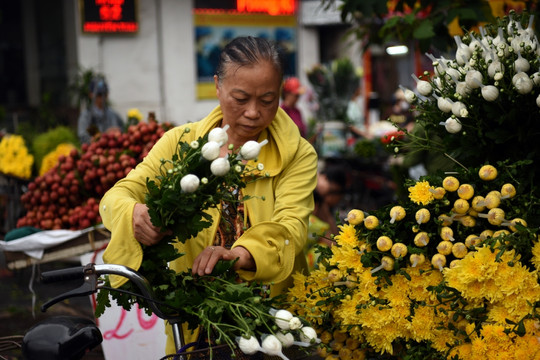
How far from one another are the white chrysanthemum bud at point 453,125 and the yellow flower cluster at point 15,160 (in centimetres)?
455

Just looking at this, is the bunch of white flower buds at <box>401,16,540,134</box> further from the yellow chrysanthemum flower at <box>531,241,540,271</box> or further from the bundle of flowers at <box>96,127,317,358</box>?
the bundle of flowers at <box>96,127,317,358</box>

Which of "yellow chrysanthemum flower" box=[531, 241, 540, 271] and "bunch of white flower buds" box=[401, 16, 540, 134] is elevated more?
"bunch of white flower buds" box=[401, 16, 540, 134]

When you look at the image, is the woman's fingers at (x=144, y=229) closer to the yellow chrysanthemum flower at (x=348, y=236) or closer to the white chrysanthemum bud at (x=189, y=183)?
the white chrysanthemum bud at (x=189, y=183)

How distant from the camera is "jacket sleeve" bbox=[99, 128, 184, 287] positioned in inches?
81.3

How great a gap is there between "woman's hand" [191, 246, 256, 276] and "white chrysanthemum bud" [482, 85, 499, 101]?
904 millimetres

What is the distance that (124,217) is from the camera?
208 cm

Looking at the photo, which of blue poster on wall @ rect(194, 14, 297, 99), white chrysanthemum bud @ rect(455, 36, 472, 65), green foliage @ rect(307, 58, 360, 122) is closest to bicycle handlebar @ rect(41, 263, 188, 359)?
white chrysanthemum bud @ rect(455, 36, 472, 65)

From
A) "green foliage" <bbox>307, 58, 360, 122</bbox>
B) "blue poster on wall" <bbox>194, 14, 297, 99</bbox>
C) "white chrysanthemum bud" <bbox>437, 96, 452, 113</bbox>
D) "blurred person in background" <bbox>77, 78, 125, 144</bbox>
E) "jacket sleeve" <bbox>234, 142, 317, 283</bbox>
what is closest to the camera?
"jacket sleeve" <bbox>234, 142, 317, 283</bbox>

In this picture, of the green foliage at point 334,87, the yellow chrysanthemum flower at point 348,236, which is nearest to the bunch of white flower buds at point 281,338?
the yellow chrysanthemum flower at point 348,236

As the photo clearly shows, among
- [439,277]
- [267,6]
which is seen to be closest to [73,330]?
[439,277]

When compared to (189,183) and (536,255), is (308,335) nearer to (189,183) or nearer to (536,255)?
(189,183)

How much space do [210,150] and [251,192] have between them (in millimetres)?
617

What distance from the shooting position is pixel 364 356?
2.37 metres

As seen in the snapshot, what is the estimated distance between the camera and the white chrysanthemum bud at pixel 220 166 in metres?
1.83
